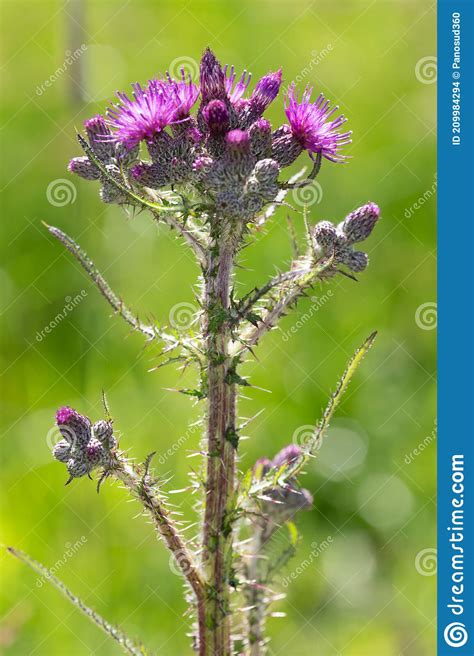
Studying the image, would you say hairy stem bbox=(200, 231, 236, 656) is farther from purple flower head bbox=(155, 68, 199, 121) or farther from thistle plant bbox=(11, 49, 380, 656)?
purple flower head bbox=(155, 68, 199, 121)

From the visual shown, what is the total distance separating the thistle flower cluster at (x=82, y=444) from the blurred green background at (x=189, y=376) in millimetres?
1095

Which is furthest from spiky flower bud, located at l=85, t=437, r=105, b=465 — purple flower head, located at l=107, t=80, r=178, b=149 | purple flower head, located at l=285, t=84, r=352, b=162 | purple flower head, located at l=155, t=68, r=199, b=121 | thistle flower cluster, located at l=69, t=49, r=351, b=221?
purple flower head, located at l=285, t=84, r=352, b=162

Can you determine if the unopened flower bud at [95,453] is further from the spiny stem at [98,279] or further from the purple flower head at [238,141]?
the purple flower head at [238,141]

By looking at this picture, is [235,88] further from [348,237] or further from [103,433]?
[103,433]

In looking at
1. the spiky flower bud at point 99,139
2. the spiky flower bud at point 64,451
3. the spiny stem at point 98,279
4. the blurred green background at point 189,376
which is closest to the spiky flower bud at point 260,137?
the spiky flower bud at point 99,139

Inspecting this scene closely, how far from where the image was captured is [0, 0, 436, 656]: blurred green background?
16.3ft

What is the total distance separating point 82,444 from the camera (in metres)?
2.71

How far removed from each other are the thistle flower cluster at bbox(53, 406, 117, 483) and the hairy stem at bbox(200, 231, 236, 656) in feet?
1.17

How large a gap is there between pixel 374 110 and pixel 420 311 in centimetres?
248

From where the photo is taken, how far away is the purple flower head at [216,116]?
2649mm

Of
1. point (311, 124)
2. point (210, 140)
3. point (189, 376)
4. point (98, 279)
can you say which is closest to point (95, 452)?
point (98, 279)
